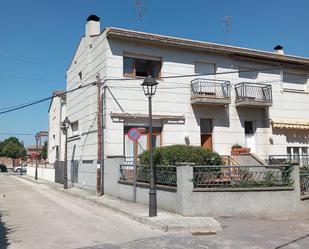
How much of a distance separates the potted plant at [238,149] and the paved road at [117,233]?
778 centimetres

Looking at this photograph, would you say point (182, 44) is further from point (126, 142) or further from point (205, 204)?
point (205, 204)

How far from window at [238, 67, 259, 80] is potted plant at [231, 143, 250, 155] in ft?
13.4

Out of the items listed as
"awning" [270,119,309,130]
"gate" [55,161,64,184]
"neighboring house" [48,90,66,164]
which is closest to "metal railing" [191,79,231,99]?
"awning" [270,119,309,130]

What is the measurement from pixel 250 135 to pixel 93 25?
35.9 ft

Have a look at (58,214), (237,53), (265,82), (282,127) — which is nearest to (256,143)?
(282,127)

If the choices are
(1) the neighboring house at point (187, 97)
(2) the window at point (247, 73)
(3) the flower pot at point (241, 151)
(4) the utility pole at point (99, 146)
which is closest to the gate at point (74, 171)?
(1) the neighboring house at point (187, 97)

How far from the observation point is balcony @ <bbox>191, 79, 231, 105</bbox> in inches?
795

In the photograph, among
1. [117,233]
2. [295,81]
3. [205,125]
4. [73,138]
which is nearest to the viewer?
[117,233]

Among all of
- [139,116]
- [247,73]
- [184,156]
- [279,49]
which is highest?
[279,49]

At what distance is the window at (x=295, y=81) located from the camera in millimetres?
23734

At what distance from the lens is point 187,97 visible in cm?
2062

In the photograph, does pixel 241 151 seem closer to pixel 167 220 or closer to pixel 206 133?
pixel 206 133

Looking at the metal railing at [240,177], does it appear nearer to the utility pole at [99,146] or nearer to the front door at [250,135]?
the utility pole at [99,146]

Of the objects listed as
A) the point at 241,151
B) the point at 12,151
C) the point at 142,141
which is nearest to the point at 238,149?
the point at 241,151
